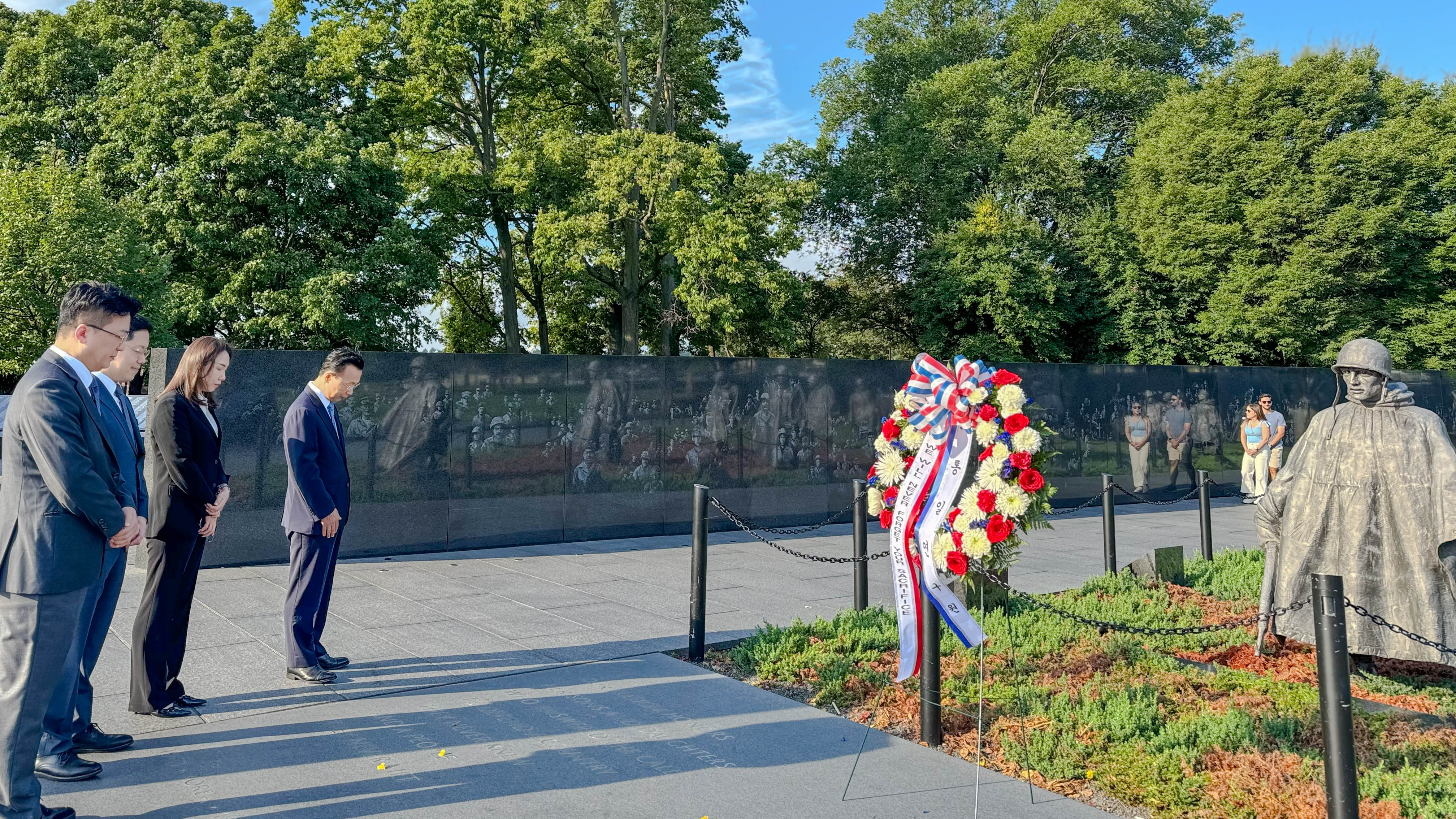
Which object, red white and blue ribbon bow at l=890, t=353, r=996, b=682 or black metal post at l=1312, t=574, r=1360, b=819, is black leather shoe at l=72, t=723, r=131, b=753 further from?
black metal post at l=1312, t=574, r=1360, b=819

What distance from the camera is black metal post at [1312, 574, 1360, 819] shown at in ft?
12.4

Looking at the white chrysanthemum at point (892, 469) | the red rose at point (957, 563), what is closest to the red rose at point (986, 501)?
the red rose at point (957, 563)

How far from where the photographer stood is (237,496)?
962 cm

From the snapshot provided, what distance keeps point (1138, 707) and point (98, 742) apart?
4890mm

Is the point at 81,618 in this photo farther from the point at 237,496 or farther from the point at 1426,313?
the point at 1426,313

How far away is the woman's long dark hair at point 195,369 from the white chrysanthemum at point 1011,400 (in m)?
3.96

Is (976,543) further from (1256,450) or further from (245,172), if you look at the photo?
(245,172)

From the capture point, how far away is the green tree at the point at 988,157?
108 ft

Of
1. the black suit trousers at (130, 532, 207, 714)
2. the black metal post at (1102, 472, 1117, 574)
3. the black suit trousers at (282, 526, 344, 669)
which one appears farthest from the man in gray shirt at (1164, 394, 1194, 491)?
the black suit trousers at (130, 532, 207, 714)

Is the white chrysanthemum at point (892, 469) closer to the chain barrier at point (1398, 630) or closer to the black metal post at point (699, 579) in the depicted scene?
the black metal post at point (699, 579)

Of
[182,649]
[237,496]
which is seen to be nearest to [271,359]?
[237,496]

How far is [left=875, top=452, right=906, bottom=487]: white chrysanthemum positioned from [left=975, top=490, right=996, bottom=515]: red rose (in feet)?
2.20

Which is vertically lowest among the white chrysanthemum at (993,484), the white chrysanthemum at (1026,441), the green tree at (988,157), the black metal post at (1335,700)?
the black metal post at (1335,700)

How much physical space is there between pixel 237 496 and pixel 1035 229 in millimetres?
28689
